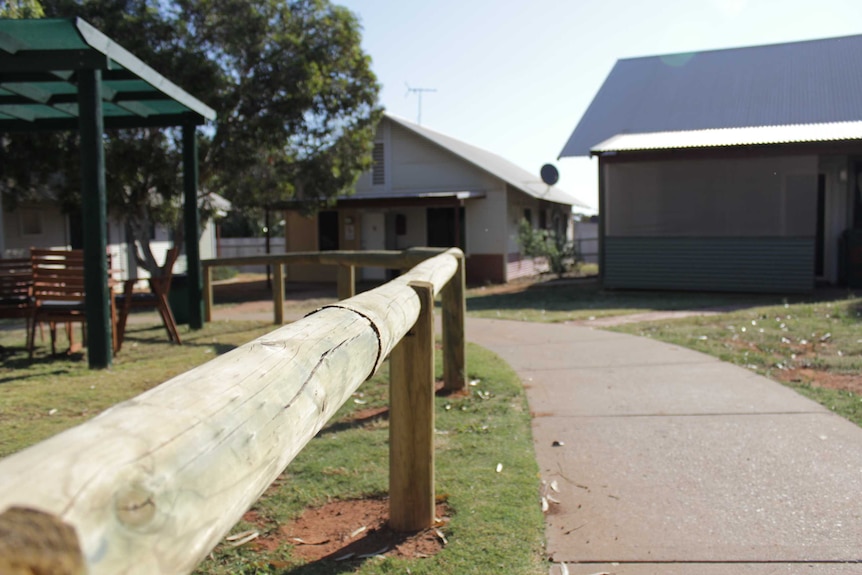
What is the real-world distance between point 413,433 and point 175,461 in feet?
8.07

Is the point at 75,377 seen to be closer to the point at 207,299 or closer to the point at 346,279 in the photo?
the point at 346,279

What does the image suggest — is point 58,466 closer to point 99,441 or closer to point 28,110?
point 99,441

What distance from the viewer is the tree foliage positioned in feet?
46.6

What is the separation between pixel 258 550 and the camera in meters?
3.36

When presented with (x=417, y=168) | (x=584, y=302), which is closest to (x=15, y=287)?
(x=584, y=302)

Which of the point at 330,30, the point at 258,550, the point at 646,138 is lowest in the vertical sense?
the point at 258,550

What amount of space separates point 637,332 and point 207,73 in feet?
30.6

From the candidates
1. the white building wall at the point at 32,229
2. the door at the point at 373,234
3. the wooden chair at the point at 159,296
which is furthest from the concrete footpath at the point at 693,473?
the door at the point at 373,234

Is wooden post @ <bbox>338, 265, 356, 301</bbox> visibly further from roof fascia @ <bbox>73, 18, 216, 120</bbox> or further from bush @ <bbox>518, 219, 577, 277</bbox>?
bush @ <bbox>518, 219, 577, 277</bbox>

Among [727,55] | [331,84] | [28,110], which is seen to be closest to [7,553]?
[28,110]

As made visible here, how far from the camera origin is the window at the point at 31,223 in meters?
17.5

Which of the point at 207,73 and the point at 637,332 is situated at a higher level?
the point at 207,73

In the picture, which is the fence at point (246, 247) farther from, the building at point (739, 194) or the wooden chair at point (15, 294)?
the wooden chair at point (15, 294)

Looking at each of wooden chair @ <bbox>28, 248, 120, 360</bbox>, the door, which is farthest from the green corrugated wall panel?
wooden chair @ <bbox>28, 248, 120, 360</bbox>
